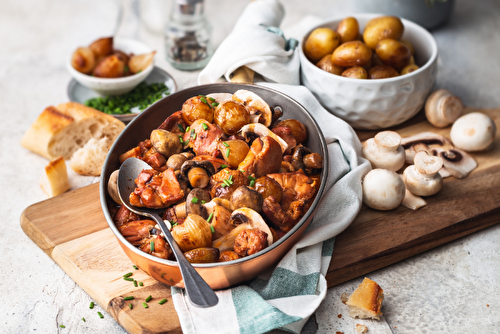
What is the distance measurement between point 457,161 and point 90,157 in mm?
1833

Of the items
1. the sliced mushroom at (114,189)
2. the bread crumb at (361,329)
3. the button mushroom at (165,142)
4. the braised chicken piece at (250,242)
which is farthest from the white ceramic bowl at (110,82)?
the bread crumb at (361,329)

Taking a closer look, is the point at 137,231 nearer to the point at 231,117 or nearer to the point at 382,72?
the point at 231,117

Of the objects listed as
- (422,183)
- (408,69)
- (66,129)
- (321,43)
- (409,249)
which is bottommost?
(409,249)

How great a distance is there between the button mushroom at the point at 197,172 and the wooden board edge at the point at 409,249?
0.61 m

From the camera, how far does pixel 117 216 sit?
72.6 inches

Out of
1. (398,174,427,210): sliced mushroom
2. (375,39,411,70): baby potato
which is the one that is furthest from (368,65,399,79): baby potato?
(398,174,427,210): sliced mushroom

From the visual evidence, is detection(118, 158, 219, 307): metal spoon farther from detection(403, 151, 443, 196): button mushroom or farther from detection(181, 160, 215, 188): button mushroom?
detection(403, 151, 443, 196): button mushroom

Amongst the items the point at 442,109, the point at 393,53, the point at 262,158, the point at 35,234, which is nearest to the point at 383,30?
the point at 393,53

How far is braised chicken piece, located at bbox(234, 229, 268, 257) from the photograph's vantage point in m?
1.61

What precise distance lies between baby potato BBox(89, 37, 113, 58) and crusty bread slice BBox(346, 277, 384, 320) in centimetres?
214

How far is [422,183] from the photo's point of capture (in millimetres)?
2066

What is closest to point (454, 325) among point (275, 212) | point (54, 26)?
point (275, 212)

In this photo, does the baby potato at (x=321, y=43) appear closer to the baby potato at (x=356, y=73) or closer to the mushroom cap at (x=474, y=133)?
the baby potato at (x=356, y=73)

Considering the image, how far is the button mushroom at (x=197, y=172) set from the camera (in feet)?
5.97
